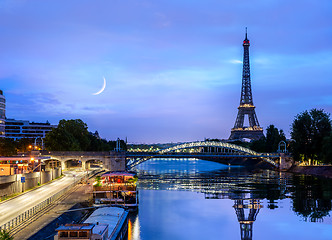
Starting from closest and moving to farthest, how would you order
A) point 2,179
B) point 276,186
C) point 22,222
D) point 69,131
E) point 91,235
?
1. point 91,235
2. point 22,222
3. point 2,179
4. point 276,186
5. point 69,131

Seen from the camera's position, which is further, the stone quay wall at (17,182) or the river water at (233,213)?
the stone quay wall at (17,182)

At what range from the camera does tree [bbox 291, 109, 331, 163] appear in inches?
4459

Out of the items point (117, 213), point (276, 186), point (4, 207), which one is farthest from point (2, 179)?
point (276, 186)

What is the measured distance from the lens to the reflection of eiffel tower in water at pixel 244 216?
45219 millimetres

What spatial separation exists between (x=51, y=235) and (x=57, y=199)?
23.2m

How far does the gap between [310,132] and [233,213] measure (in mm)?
69407

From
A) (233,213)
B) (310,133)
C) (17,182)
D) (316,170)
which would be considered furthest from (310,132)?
(17,182)

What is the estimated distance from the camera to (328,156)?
98.4 m

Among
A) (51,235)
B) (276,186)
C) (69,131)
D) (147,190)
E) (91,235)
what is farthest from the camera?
(69,131)

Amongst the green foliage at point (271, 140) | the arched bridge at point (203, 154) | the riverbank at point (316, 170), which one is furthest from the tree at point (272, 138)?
the riverbank at point (316, 170)

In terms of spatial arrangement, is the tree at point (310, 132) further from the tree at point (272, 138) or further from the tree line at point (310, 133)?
the tree at point (272, 138)

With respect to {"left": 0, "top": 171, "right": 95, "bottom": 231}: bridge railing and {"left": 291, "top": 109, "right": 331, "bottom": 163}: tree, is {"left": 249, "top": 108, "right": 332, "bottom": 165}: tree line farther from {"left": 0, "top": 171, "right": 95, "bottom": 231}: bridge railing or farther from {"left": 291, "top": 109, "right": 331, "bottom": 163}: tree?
{"left": 0, "top": 171, "right": 95, "bottom": 231}: bridge railing

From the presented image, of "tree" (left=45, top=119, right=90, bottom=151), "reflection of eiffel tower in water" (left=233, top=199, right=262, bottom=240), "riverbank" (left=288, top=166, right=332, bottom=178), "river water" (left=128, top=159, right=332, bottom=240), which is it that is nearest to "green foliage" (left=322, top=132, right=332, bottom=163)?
"riverbank" (left=288, top=166, right=332, bottom=178)

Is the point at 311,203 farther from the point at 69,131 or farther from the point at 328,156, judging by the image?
the point at 69,131
